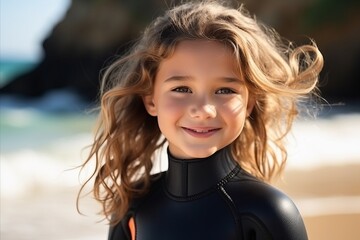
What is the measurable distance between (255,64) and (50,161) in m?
7.00

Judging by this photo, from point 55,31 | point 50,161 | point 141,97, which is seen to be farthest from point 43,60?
point 141,97

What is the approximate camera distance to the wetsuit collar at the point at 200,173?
6.37ft

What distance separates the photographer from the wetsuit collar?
1941 millimetres

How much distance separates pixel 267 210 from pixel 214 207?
0.56ft

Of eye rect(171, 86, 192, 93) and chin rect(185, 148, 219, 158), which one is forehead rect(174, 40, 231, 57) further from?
chin rect(185, 148, 219, 158)

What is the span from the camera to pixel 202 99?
1.84m

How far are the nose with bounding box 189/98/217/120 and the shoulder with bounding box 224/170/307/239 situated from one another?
245 millimetres

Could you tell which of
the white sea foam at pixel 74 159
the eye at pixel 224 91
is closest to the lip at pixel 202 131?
the eye at pixel 224 91

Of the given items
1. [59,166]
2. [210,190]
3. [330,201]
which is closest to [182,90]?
[210,190]

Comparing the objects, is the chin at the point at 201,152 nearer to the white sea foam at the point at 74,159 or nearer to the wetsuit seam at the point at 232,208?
the wetsuit seam at the point at 232,208

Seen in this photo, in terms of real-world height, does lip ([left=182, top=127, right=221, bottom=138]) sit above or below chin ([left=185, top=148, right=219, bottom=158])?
above

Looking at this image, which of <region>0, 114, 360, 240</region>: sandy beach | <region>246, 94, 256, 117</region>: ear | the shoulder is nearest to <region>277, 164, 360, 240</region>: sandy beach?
<region>0, 114, 360, 240</region>: sandy beach

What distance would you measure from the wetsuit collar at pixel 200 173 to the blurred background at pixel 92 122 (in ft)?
1.66

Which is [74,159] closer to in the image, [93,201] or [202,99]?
[93,201]
